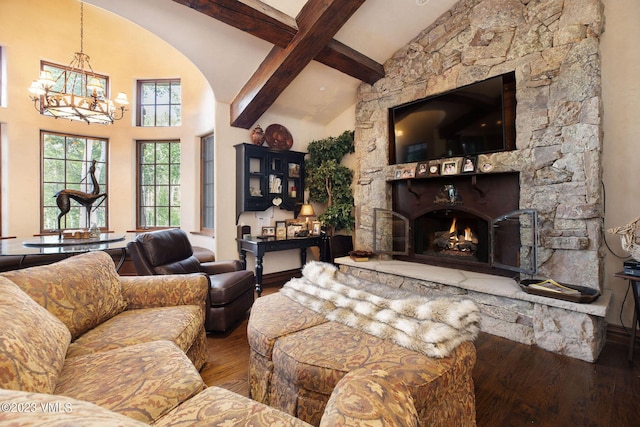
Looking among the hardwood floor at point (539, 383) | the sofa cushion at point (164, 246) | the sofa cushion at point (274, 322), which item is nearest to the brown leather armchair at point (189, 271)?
the sofa cushion at point (164, 246)

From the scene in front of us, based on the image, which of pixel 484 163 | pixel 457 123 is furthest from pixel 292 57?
pixel 484 163

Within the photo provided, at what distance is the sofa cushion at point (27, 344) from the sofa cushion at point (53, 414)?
432 mm

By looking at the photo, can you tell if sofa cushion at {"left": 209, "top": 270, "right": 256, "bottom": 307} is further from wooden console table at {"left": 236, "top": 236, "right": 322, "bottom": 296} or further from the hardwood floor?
wooden console table at {"left": 236, "top": 236, "right": 322, "bottom": 296}

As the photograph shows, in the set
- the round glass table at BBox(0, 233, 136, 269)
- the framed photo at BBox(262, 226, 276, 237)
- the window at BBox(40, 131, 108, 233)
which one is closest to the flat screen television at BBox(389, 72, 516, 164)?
the framed photo at BBox(262, 226, 276, 237)

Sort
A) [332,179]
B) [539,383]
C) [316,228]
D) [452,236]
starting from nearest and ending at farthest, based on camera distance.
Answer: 1. [539,383]
2. [452,236]
3. [316,228]
4. [332,179]

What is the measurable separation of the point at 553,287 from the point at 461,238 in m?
1.24

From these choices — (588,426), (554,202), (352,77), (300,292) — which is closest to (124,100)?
(352,77)

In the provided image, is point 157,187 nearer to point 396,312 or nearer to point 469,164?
point 469,164

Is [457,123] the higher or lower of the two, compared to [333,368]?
higher

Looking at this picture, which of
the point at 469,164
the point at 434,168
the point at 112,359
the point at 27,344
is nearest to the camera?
the point at 27,344

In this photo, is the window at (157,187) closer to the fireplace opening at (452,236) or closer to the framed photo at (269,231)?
the framed photo at (269,231)

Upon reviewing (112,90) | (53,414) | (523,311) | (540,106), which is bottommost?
(523,311)

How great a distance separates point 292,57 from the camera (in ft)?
10.5

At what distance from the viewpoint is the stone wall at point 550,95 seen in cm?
241
